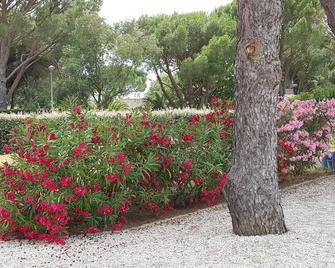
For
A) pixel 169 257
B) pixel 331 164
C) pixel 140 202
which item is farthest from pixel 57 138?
pixel 331 164

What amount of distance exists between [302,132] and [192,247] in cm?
470

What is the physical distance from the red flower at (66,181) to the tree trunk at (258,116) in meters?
1.70

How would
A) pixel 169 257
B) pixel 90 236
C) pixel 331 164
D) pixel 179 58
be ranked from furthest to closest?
pixel 179 58 < pixel 331 164 < pixel 90 236 < pixel 169 257

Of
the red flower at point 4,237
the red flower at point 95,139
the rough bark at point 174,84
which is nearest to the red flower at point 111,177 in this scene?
the red flower at point 95,139

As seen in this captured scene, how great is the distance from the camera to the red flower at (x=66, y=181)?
5.52 metres

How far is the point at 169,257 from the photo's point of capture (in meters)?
4.59

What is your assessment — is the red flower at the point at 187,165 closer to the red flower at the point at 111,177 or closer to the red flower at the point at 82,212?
the red flower at the point at 111,177

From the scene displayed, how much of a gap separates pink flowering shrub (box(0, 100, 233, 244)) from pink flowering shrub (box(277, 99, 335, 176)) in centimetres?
202

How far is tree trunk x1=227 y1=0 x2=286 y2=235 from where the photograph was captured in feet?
16.3

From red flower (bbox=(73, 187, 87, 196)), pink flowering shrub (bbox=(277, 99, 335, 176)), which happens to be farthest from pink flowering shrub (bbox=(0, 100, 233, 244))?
pink flowering shrub (bbox=(277, 99, 335, 176))

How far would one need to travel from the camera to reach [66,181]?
18.1 feet

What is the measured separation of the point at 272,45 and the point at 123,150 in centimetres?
220

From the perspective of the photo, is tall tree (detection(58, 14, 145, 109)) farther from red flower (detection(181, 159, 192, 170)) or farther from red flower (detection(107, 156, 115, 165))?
red flower (detection(107, 156, 115, 165))

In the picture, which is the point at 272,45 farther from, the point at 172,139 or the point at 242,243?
the point at 172,139
